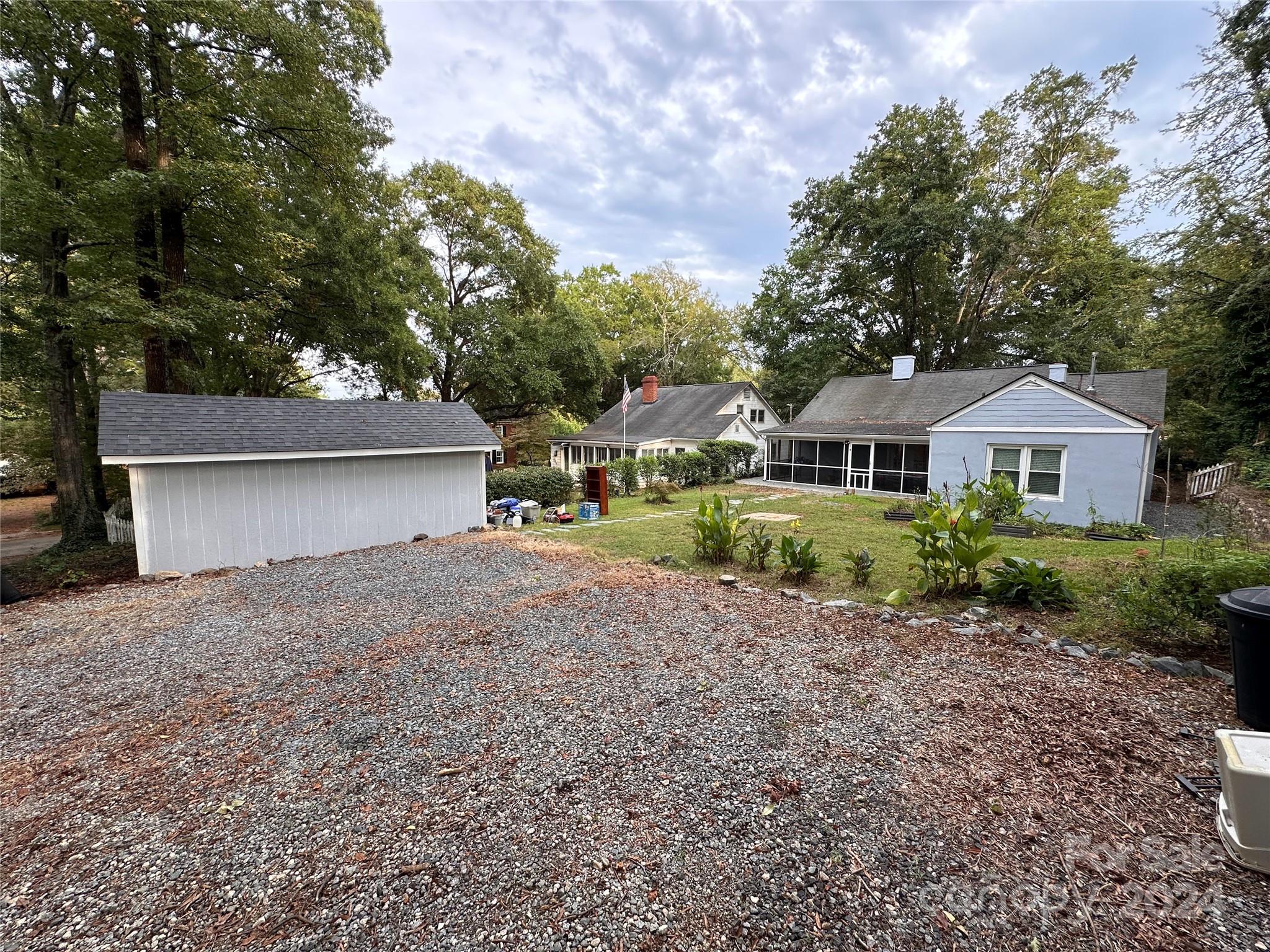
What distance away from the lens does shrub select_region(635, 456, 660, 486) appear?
1823 centimetres

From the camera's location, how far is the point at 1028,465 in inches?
476

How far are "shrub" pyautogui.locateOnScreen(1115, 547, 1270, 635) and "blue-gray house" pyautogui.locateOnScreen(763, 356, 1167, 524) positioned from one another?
7.86 m

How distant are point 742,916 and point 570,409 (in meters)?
23.9

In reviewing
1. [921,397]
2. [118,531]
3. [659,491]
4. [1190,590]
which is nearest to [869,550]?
[1190,590]

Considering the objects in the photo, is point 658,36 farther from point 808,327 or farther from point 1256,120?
point 808,327

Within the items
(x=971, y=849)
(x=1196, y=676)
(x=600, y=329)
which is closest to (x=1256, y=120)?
(x=1196, y=676)

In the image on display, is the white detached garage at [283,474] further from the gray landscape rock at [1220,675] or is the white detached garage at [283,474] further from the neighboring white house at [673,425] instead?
the gray landscape rock at [1220,675]

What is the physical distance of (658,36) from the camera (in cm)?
1052

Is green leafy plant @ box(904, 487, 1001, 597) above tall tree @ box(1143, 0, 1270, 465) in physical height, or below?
below

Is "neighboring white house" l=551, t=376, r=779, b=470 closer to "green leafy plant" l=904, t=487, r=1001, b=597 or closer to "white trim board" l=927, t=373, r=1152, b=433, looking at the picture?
"white trim board" l=927, t=373, r=1152, b=433

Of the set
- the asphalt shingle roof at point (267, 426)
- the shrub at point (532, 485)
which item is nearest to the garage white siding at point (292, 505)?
the asphalt shingle roof at point (267, 426)

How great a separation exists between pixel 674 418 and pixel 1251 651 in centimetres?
2129

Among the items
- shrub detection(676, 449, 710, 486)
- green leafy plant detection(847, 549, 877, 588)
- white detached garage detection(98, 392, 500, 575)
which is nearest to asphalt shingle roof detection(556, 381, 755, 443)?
shrub detection(676, 449, 710, 486)

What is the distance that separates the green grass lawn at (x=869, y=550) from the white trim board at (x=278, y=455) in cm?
310
